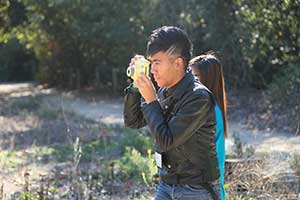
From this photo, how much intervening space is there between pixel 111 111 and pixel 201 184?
43.1ft

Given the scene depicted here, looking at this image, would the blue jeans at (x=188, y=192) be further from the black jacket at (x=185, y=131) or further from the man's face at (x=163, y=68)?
the man's face at (x=163, y=68)

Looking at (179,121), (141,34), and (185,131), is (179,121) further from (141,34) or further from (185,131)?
(141,34)

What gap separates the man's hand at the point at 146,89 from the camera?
2.92 m

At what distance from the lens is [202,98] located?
2912mm

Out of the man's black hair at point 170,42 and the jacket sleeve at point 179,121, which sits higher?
the man's black hair at point 170,42

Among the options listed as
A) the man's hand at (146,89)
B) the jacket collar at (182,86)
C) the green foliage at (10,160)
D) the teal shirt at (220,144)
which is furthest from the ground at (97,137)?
the man's hand at (146,89)

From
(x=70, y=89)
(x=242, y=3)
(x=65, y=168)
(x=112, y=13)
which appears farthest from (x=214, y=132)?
(x=70, y=89)

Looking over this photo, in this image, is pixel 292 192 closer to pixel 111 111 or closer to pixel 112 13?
pixel 111 111

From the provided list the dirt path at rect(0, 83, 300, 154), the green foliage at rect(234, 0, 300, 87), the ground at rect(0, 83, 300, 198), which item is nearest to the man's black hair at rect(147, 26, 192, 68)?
the ground at rect(0, 83, 300, 198)

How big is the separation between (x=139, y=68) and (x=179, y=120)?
0.33 meters

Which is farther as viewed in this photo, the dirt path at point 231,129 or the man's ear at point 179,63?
the dirt path at point 231,129

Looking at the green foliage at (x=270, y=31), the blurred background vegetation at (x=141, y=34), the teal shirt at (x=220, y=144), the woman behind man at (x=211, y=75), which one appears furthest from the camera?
the blurred background vegetation at (x=141, y=34)

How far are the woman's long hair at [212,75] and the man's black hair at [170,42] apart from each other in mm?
539

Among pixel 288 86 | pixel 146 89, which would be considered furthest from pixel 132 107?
pixel 288 86
